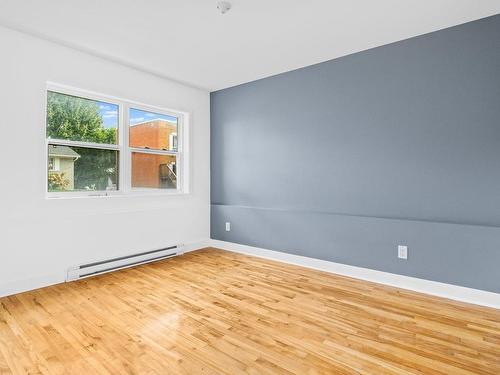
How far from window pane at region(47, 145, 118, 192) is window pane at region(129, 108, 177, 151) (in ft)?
1.38

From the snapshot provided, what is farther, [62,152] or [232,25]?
[62,152]

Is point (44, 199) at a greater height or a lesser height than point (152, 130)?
lesser

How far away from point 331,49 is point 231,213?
264 cm

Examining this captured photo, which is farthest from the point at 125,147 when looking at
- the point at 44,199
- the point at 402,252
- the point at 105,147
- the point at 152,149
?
the point at 402,252

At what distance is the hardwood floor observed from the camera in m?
1.76

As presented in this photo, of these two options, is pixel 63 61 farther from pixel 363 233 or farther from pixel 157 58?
pixel 363 233

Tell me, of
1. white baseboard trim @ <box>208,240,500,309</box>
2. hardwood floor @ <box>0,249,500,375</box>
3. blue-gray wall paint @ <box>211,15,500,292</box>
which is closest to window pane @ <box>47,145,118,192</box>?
hardwood floor @ <box>0,249,500,375</box>

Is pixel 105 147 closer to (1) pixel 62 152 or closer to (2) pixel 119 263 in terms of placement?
(1) pixel 62 152

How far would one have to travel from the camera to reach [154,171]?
4234 mm

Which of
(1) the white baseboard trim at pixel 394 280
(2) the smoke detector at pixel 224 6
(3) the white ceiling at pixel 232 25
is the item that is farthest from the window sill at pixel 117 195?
(2) the smoke detector at pixel 224 6

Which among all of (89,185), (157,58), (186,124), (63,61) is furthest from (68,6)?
(186,124)

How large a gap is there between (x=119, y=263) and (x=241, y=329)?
2087mm

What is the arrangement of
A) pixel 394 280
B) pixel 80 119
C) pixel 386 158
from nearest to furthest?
pixel 394 280
pixel 386 158
pixel 80 119

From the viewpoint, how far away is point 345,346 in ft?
6.39
